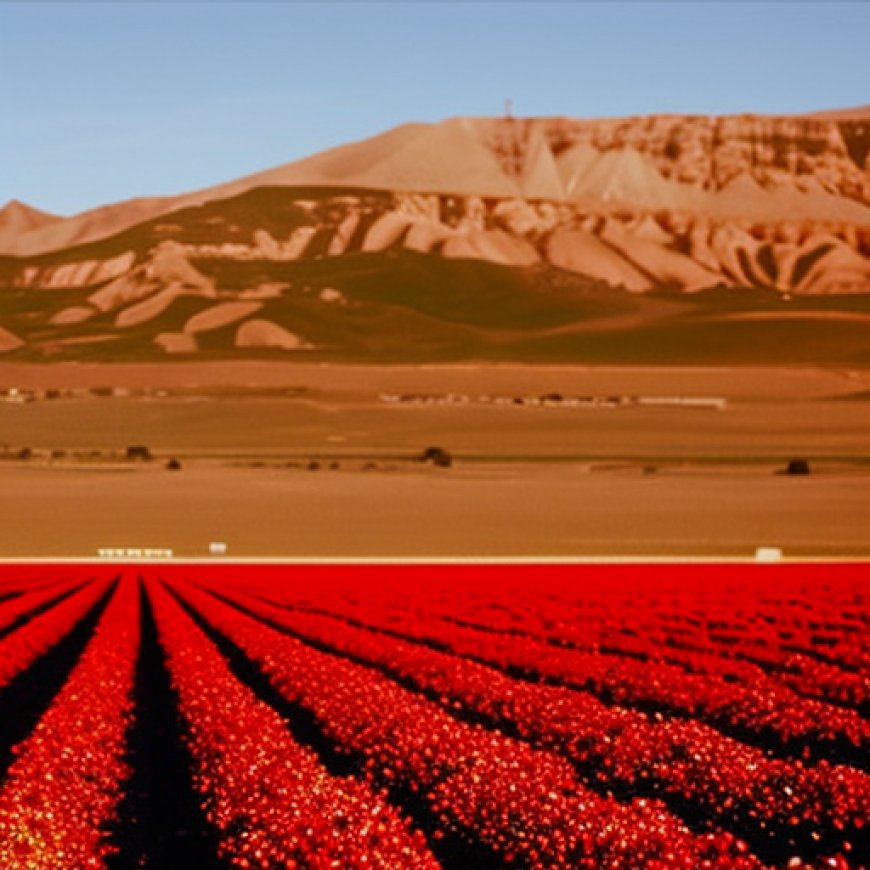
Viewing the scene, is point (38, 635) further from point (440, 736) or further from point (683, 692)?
point (440, 736)

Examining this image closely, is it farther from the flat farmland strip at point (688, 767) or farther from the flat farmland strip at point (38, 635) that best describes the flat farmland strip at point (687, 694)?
the flat farmland strip at point (38, 635)

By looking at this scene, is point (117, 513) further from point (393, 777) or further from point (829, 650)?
point (393, 777)

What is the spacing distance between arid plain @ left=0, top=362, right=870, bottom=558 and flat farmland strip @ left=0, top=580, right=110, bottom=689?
2839cm

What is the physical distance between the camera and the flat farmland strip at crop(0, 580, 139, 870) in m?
16.4

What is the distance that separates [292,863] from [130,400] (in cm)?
17012

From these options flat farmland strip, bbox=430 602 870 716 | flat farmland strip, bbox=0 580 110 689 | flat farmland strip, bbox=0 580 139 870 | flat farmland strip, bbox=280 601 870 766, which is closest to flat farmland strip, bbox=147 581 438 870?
flat farmland strip, bbox=0 580 139 870

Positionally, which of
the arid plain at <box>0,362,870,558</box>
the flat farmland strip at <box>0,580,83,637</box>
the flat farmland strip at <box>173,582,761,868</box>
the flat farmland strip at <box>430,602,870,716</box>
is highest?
the arid plain at <box>0,362,870,558</box>

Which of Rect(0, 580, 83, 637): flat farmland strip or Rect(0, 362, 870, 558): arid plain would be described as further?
Rect(0, 362, 870, 558): arid plain

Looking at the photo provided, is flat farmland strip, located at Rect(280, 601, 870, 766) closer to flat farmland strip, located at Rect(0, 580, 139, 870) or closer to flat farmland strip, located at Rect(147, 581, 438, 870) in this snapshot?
flat farmland strip, located at Rect(147, 581, 438, 870)

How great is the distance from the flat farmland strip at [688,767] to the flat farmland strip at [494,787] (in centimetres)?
74

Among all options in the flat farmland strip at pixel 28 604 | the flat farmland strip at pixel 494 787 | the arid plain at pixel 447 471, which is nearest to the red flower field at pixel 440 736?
the flat farmland strip at pixel 494 787

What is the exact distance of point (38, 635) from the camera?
3453cm

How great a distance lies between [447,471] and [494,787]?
10085cm

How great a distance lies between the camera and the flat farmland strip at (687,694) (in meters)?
21.4
